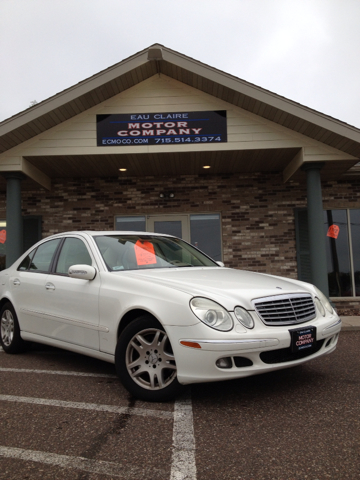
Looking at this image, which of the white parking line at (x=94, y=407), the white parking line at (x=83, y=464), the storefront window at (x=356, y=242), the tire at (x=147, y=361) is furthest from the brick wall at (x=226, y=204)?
the white parking line at (x=83, y=464)

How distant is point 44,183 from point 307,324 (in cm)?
741

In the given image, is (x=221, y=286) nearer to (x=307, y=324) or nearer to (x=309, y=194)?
(x=307, y=324)

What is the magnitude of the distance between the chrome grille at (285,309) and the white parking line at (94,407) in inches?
40.9

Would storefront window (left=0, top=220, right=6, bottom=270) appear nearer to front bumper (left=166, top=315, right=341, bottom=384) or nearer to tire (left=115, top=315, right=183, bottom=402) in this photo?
tire (left=115, top=315, right=183, bottom=402)

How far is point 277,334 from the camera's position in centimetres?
319

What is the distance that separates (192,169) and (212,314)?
21.4ft

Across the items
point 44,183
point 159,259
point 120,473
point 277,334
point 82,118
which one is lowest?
point 120,473

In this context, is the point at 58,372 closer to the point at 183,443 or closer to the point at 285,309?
the point at 183,443

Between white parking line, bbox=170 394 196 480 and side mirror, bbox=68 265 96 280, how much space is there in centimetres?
139

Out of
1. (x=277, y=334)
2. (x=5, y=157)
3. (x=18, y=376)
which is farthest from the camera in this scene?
(x=5, y=157)

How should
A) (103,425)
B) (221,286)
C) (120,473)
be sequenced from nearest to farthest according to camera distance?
(120,473) < (103,425) < (221,286)

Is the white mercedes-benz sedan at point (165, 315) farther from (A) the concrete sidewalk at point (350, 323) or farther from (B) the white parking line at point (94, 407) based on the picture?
(A) the concrete sidewalk at point (350, 323)

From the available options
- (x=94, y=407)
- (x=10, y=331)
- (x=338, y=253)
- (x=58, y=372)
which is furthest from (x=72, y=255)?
(x=338, y=253)

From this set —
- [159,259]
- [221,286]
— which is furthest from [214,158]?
[221,286]
